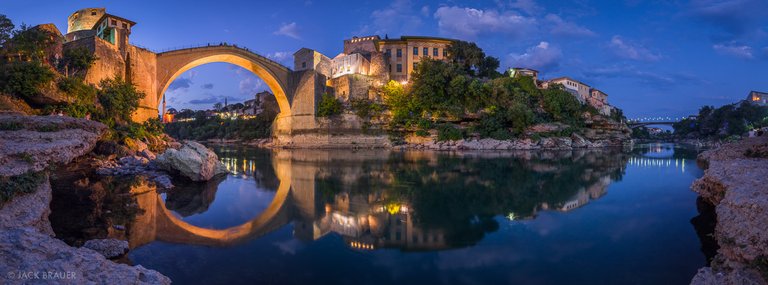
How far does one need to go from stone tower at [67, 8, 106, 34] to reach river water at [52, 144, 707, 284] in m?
28.1

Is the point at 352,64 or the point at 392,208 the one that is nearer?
the point at 392,208

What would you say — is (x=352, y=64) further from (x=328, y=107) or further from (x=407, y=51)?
(x=328, y=107)

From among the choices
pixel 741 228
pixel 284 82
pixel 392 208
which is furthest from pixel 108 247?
pixel 284 82

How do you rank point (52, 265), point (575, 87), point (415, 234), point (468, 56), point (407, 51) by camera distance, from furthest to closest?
1. point (575, 87)
2. point (407, 51)
3. point (468, 56)
4. point (415, 234)
5. point (52, 265)

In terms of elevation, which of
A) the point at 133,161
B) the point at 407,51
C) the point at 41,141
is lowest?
the point at 133,161

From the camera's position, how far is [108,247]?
4129 millimetres

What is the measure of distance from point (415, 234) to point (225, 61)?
31.4 m

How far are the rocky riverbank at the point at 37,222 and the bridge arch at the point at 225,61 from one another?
16.9 metres

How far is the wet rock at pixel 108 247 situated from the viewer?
403 cm

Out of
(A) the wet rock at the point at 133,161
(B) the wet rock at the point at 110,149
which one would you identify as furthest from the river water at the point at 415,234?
(B) the wet rock at the point at 110,149

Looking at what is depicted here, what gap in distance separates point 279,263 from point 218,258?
2.58 ft

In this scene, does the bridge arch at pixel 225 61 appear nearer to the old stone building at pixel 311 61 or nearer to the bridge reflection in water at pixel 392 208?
the old stone building at pixel 311 61

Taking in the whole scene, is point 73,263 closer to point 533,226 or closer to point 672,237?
point 533,226

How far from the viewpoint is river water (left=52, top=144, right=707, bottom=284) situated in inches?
151
